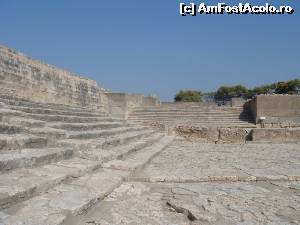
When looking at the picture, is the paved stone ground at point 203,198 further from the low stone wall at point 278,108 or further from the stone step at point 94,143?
the low stone wall at point 278,108

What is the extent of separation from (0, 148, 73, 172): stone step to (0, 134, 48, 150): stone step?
0.09 m

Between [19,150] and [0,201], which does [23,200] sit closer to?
[0,201]

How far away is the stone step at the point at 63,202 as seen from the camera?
2372mm

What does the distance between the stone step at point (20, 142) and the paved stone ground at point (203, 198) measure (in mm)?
1132

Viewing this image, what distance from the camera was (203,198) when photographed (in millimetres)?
3502

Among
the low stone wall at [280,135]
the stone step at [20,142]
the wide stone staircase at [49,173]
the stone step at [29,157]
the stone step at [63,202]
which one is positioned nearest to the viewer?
the stone step at [63,202]

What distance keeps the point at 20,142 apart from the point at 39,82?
282 inches

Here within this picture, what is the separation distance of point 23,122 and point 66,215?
8.01 ft

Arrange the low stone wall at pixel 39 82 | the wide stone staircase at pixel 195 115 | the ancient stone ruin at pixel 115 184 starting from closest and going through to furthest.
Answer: the ancient stone ruin at pixel 115 184 → the low stone wall at pixel 39 82 → the wide stone staircase at pixel 195 115

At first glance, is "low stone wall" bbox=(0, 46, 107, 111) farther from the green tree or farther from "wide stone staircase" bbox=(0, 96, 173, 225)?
the green tree

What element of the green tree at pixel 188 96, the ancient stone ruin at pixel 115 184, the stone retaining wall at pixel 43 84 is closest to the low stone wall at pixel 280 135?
the ancient stone ruin at pixel 115 184

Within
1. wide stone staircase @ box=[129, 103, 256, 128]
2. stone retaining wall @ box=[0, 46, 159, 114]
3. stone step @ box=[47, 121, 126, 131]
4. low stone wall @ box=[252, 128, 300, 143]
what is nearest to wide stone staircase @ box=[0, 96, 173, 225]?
stone step @ box=[47, 121, 126, 131]

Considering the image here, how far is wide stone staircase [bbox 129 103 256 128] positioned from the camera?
1890 centimetres

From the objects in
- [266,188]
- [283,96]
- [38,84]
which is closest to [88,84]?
[38,84]
